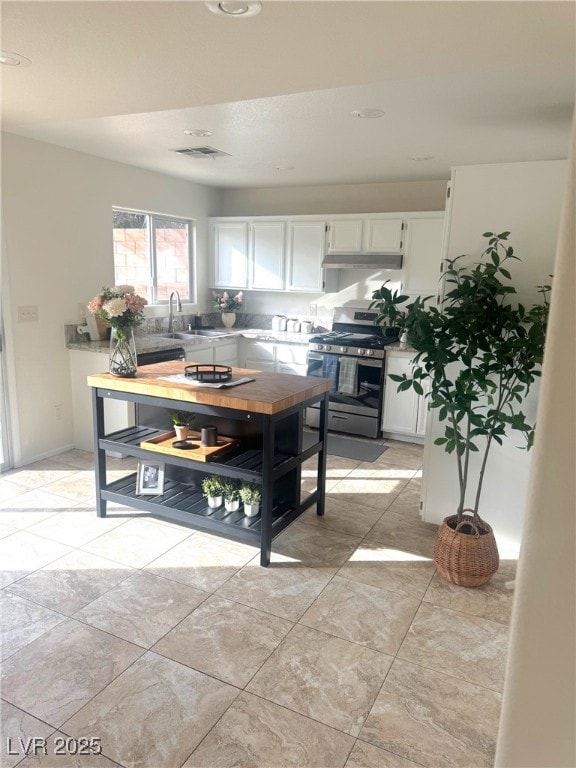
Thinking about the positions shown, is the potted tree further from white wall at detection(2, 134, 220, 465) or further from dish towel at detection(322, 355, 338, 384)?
white wall at detection(2, 134, 220, 465)

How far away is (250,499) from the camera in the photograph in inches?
123

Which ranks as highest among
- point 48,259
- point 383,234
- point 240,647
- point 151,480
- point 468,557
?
point 383,234

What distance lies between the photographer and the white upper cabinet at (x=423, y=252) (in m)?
5.14

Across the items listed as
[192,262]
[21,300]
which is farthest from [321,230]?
[21,300]

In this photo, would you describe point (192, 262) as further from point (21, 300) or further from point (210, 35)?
point (210, 35)

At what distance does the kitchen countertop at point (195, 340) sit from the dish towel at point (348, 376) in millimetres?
564

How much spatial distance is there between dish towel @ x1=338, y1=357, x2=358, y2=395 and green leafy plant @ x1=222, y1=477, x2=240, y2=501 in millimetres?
2378

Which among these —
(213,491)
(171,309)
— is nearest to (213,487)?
(213,491)

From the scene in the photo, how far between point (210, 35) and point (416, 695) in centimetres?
269

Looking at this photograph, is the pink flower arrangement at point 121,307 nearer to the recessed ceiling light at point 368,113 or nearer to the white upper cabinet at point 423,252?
→ the recessed ceiling light at point 368,113

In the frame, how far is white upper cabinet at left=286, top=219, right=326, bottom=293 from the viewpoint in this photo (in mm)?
5770

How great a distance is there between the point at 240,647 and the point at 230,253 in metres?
4.89

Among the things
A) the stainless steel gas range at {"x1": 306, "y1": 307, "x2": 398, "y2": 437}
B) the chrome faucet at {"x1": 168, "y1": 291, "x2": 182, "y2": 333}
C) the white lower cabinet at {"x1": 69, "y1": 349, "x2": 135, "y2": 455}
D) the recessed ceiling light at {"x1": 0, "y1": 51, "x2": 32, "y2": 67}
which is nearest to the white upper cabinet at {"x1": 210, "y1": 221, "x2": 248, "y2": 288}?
the chrome faucet at {"x1": 168, "y1": 291, "x2": 182, "y2": 333}

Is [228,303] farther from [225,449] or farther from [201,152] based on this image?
[225,449]
